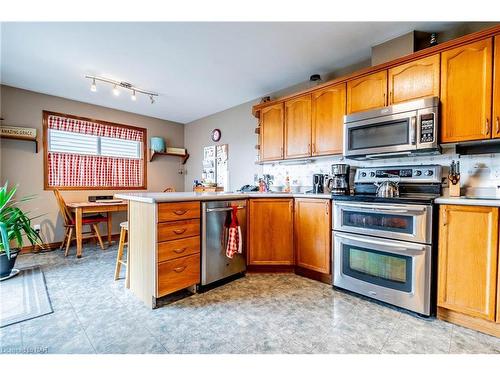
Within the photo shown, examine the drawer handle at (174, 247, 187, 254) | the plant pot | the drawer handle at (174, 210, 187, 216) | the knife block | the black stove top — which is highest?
the knife block

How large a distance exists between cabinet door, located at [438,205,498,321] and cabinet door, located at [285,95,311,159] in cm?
154

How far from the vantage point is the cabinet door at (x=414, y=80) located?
6.48ft

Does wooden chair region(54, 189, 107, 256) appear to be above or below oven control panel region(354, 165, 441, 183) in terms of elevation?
Result: below

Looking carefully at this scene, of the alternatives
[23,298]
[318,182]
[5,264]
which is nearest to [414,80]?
[318,182]

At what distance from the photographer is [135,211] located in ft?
7.02

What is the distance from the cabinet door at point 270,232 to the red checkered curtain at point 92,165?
3.11 metres

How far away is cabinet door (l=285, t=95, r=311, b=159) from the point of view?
2.85m

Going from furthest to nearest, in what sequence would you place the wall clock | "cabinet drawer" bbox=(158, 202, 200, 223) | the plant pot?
the wall clock < the plant pot < "cabinet drawer" bbox=(158, 202, 200, 223)

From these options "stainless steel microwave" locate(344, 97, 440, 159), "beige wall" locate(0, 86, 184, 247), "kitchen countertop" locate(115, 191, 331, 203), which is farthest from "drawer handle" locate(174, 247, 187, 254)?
"beige wall" locate(0, 86, 184, 247)

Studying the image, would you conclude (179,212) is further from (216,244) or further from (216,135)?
(216,135)

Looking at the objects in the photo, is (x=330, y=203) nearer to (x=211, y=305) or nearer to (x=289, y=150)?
(x=289, y=150)

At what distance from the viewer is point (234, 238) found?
7.82 ft

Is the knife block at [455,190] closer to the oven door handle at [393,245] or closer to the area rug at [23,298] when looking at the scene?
the oven door handle at [393,245]

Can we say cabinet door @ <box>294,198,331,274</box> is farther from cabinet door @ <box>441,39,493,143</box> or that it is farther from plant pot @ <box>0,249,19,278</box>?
plant pot @ <box>0,249,19,278</box>
